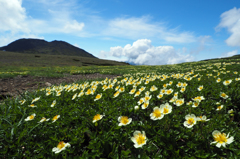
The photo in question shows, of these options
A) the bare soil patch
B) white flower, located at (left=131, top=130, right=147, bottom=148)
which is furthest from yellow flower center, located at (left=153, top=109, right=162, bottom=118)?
the bare soil patch

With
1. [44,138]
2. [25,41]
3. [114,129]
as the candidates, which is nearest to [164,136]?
[114,129]

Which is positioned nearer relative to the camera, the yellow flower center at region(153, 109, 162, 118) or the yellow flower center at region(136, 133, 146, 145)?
the yellow flower center at region(136, 133, 146, 145)

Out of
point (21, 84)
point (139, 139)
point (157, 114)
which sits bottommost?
point (21, 84)

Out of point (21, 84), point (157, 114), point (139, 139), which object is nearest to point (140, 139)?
point (139, 139)

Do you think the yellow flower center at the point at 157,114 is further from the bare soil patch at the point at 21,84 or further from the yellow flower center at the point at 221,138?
the bare soil patch at the point at 21,84

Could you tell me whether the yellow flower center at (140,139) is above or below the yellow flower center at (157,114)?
below

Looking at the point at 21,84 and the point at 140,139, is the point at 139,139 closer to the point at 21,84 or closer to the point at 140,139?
the point at 140,139

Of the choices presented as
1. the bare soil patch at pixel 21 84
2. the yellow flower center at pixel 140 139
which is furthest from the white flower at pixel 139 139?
the bare soil patch at pixel 21 84

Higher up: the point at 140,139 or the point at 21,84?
the point at 140,139

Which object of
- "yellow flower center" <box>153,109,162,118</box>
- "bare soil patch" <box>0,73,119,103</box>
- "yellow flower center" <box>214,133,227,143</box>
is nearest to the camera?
"yellow flower center" <box>214,133,227,143</box>

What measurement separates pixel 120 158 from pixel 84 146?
0.63 metres

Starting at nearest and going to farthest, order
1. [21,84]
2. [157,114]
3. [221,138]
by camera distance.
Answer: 1. [221,138]
2. [157,114]
3. [21,84]

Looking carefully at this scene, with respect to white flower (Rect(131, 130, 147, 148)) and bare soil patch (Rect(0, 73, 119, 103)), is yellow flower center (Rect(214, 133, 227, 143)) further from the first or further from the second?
bare soil patch (Rect(0, 73, 119, 103))

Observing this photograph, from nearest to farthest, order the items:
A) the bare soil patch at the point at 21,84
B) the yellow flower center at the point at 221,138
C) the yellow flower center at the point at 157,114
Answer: the yellow flower center at the point at 221,138 < the yellow flower center at the point at 157,114 < the bare soil patch at the point at 21,84
